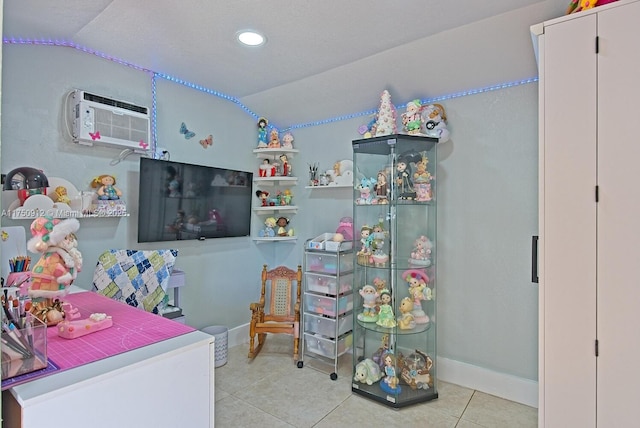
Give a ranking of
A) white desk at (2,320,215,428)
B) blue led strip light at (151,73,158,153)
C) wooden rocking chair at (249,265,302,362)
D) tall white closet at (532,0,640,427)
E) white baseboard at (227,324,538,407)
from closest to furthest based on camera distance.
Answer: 1. white desk at (2,320,215,428)
2. tall white closet at (532,0,640,427)
3. white baseboard at (227,324,538,407)
4. blue led strip light at (151,73,158,153)
5. wooden rocking chair at (249,265,302,362)

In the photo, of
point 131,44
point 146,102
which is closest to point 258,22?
point 131,44

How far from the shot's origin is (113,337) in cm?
118

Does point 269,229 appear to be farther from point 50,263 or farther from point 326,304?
point 50,263

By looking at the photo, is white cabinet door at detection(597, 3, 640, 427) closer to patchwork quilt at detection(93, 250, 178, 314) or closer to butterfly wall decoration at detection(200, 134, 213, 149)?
patchwork quilt at detection(93, 250, 178, 314)

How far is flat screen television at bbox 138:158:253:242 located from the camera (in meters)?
2.58

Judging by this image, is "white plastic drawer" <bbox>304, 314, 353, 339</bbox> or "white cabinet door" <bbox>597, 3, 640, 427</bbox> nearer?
"white cabinet door" <bbox>597, 3, 640, 427</bbox>

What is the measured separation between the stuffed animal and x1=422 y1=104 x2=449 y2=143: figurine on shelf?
1.73 metres

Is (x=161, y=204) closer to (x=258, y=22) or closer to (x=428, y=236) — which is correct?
(x=258, y=22)

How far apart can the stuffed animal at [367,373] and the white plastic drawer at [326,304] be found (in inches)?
17.7

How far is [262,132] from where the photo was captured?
3.50 m

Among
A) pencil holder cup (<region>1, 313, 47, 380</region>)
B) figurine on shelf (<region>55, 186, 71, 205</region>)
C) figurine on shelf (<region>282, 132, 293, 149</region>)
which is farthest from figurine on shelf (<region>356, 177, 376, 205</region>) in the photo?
pencil holder cup (<region>1, 313, 47, 380</region>)

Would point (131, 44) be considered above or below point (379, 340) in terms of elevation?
above

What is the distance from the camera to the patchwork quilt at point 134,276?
218 cm

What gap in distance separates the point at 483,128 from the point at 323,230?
163cm
